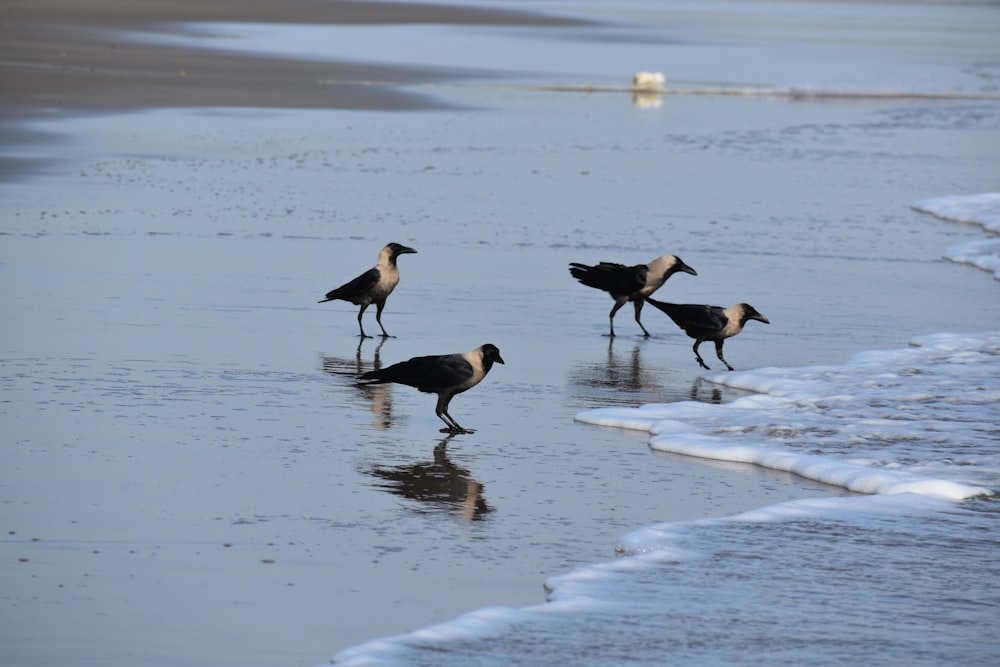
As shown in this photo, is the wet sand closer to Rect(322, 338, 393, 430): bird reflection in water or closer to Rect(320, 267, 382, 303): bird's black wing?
Rect(320, 267, 382, 303): bird's black wing

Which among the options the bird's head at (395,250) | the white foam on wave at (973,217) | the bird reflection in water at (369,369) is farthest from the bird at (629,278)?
the white foam on wave at (973,217)

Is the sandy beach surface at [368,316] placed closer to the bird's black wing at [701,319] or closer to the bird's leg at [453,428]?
the bird's leg at [453,428]

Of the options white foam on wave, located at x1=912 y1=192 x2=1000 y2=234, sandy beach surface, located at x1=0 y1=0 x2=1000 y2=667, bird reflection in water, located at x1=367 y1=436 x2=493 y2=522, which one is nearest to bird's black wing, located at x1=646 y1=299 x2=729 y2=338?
sandy beach surface, located at x1=0 y1=0 x2=1000 y2=667

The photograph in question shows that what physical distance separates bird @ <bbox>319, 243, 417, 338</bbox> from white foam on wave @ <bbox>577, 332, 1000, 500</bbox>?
8.80 feet

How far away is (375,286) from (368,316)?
0.83 m

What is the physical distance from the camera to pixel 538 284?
14578 mm

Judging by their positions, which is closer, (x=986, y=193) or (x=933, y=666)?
(x=933, y=666)

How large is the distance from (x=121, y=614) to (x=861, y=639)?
297 centimetres

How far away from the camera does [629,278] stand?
43.3ft

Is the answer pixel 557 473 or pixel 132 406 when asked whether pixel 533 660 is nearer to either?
pixel 557 473

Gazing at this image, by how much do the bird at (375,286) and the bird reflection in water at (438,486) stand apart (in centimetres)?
370

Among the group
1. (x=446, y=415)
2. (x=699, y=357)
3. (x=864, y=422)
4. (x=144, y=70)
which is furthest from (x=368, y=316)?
(x=144, y=70)

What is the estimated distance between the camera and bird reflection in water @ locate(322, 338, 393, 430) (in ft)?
33.5

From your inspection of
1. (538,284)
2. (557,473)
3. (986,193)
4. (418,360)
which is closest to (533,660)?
(557,473)
